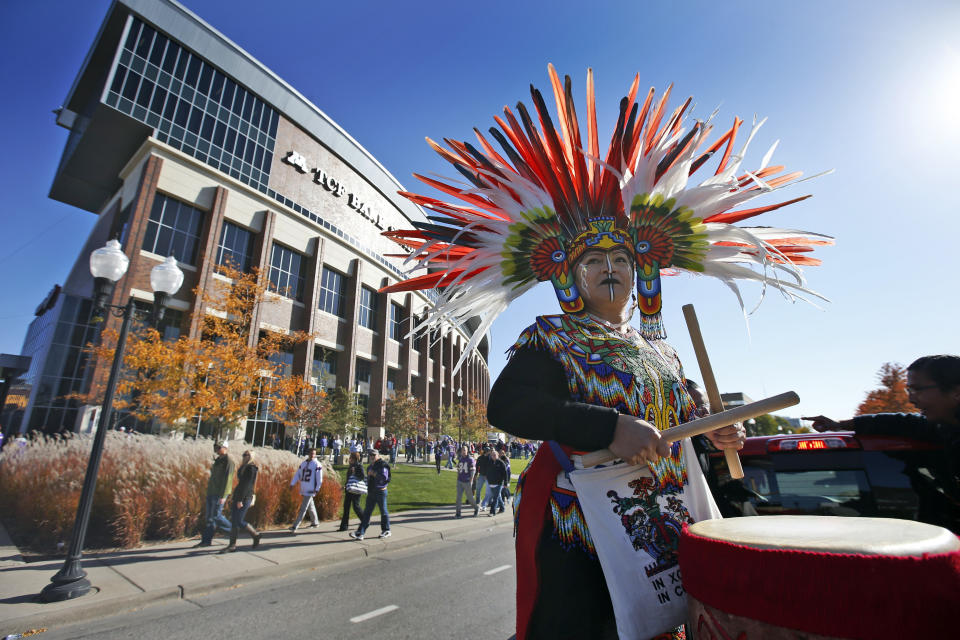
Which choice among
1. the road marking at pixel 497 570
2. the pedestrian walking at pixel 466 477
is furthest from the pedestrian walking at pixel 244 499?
the pedestrian walking at pixel 466 477

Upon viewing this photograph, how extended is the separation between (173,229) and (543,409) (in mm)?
27808

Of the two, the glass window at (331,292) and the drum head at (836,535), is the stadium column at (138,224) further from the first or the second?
the drum head at (836,535)

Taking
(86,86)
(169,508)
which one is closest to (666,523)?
(169,508)

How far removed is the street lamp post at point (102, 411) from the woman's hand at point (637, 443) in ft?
22.7

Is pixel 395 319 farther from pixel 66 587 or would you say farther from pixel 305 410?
pixel 66 587

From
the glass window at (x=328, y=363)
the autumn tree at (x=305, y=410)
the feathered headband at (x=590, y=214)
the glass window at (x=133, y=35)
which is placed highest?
the glass window at (x=133, y=35)

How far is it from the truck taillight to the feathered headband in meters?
1.55

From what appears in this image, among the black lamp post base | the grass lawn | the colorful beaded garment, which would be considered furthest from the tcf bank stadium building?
the colorful beaded garment

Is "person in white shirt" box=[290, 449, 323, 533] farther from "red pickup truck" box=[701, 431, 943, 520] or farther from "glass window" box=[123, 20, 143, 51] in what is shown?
"glass window" box=[123, 20, 143, 51]

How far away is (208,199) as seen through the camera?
81.2ft

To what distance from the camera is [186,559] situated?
720cm

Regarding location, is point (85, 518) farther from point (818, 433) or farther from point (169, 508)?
point (818, 433)

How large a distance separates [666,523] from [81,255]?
45.0 m

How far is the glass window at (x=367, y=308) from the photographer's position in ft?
113
